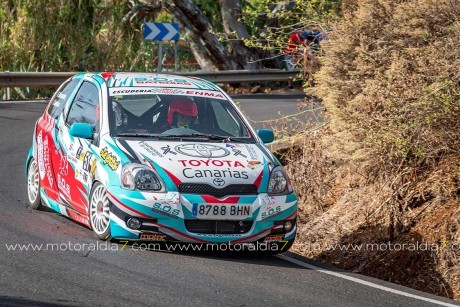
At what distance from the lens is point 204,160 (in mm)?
9633

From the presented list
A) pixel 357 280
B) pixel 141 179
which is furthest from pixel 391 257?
pixel 141 179

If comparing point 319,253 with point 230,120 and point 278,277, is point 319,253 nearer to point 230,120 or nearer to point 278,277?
point 230,120

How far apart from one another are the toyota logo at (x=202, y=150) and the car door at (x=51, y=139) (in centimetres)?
173

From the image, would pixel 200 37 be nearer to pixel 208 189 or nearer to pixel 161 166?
pixel 161 166

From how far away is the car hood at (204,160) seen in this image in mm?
9406

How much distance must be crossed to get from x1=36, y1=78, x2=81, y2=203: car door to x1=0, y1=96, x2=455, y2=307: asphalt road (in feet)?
2.16

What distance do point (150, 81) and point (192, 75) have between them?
50.7 ft

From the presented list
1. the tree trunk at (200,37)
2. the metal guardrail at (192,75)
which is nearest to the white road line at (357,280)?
the metal guardrail at (192,75)

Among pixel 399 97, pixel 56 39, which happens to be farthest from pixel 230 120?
pixel 56 39

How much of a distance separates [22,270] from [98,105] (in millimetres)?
2901

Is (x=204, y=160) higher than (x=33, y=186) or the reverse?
higher

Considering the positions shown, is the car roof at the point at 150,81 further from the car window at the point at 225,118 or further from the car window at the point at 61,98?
the car window at the point at 61,98

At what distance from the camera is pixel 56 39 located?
2698 cm

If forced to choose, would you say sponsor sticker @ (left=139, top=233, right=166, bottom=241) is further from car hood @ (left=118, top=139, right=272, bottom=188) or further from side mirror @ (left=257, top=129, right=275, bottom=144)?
side mirror @ (left=257, top=129, right=275, bottom=144)
